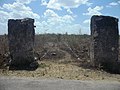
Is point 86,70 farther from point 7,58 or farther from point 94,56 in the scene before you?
point 7,58

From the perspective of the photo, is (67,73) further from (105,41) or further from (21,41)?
(21,41)

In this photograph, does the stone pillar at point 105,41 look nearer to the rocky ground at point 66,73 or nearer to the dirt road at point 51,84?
the rocky ground at point 66,73

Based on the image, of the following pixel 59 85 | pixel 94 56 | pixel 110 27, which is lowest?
pixel 59 85

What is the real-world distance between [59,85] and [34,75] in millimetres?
2065

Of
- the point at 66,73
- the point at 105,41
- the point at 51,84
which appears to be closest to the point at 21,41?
the point at 66,73

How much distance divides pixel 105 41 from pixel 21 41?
3.89 m

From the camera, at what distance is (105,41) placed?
11.7 meters

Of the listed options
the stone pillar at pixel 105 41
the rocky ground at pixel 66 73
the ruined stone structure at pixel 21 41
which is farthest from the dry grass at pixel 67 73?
the ruined stone structure at pixel 21 41

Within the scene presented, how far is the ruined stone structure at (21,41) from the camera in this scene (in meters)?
11.9

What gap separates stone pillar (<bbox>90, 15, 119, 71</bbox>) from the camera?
1166 cm

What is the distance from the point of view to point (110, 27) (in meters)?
11.7

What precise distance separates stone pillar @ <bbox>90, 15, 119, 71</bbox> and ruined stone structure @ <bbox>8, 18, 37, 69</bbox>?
2965mm

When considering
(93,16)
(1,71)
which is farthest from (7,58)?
(93,16)

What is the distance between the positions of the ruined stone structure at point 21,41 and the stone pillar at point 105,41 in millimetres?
2965
